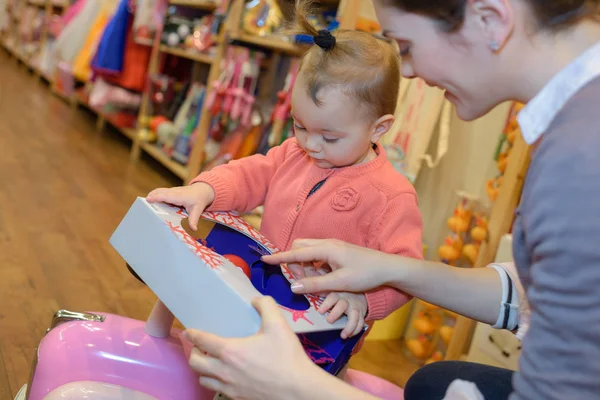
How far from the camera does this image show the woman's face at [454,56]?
0.59 meters

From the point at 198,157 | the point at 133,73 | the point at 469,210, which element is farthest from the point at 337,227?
the point at 133,73

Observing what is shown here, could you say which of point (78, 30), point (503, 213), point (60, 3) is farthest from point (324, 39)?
point (60, 3)

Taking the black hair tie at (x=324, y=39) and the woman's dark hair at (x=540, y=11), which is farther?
the black hair tie at (x=324, y=39)

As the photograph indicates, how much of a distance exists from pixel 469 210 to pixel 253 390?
112cm

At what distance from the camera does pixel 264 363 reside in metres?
0.57

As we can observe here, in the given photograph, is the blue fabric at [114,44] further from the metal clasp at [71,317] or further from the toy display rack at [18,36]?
the metal clasp at [71,317]

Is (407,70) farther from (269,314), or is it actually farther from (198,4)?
(198,4)

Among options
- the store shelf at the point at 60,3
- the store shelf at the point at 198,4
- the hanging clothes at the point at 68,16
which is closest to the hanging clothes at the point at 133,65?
the store shelf at the point at 198,4

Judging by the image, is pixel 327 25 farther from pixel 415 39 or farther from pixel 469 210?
pixel 415 39

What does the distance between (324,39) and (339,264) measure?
0.35 metres

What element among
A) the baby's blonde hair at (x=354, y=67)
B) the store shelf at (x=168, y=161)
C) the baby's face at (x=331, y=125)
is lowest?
the store shelf at (x=168, y=161)

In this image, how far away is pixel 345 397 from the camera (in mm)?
560

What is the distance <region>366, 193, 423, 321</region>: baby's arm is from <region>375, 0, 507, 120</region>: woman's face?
10.2 inches

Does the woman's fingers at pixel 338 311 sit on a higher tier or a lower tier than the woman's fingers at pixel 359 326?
higher
